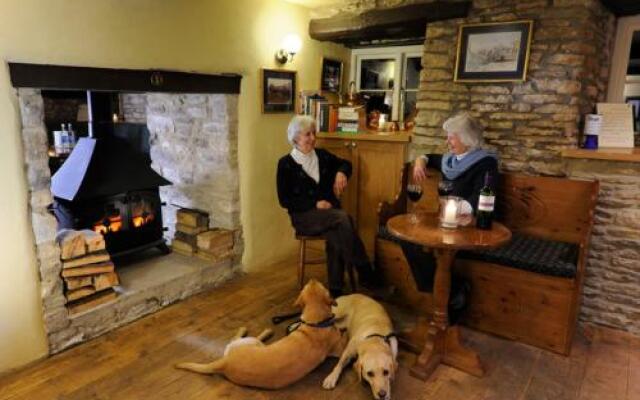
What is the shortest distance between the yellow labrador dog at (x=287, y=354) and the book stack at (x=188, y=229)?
124 cm

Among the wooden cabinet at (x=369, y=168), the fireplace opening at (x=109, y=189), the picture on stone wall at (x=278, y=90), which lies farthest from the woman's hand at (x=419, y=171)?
the fireplace opening at (x=109, y=189)

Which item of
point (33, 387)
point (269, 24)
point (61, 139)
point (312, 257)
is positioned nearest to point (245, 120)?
point (269, 24)

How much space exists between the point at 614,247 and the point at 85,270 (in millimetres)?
3071

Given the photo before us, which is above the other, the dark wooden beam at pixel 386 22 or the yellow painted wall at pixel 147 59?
the dark wooden beam at pixel 386 22

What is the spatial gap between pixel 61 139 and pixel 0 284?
1997 millimetres

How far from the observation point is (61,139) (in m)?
3.74

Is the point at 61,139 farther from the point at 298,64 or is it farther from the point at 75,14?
the point at 298,64

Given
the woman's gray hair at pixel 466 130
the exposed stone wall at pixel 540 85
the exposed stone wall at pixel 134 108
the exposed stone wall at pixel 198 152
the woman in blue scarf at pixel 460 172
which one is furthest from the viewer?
the exposed stone wall at pixel 134 108

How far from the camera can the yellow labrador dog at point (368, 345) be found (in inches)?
75.9

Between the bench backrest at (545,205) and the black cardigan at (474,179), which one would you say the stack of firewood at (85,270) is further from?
the bench backrest at (545,205)

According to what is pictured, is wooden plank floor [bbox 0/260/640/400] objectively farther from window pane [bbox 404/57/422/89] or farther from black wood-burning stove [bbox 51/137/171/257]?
window pane [bbox 404/57/422/89]

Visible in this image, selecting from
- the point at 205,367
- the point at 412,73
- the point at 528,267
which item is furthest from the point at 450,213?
the point at 412,73

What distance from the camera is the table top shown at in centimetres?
192

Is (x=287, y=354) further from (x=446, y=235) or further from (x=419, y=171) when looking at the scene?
(x=419, y=171)
